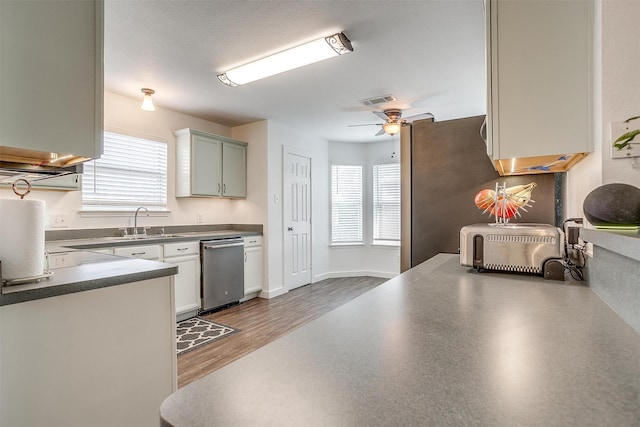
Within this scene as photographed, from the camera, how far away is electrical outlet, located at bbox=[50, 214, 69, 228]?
301 centimetres

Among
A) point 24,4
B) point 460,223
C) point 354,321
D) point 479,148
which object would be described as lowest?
point 354,321

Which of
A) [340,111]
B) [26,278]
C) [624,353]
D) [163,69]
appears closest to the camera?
[624,353]

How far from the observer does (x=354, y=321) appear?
868mm

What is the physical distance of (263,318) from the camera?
3613 mm

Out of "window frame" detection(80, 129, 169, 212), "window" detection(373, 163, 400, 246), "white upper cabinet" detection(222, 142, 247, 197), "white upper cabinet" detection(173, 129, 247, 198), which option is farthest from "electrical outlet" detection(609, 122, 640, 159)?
"window" detection(373, 163, 400, 246)

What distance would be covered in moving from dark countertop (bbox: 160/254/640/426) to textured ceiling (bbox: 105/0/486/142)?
1921mm

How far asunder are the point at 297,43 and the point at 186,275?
259 centimetres

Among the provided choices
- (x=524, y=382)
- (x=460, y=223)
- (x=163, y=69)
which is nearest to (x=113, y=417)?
(x=524, y=382)

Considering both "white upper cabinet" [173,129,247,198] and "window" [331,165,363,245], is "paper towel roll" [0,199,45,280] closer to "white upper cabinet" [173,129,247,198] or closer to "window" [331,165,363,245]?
"white upper cabinet" [173,129,247,198]

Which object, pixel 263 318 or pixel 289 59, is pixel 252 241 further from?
pixel 289 59

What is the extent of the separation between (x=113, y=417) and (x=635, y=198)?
2.00 meters

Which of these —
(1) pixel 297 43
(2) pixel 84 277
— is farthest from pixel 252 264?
(2) pixel 84 277

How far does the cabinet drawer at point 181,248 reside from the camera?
3.37 meters

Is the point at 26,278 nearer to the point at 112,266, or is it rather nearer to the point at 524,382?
the point at 112,266
